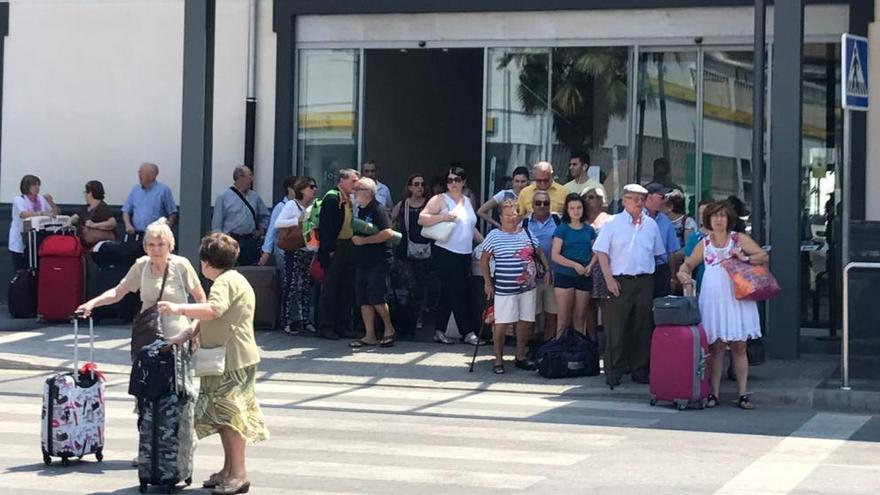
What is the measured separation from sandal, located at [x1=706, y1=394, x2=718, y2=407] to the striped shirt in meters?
2.41

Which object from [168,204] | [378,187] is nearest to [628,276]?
[378,187]

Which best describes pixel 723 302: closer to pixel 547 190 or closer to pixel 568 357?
pixel 568 357

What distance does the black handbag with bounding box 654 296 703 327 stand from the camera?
13336mm

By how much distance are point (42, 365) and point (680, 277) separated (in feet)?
22.0

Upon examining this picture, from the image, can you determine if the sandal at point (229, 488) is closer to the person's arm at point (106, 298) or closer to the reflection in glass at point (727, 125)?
the person's arm at point (106, 298)

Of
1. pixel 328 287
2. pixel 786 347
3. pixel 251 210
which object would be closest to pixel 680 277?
pixel 786 347

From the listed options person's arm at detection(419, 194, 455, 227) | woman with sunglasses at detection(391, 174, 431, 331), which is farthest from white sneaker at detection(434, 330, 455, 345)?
person's arm at detection(419, 194, 455, 227)

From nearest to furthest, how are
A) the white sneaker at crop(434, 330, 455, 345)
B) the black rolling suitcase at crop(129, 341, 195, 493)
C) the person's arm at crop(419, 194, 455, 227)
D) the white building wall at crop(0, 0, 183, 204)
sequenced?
the black rolling suitcase at crop(129, 341, 195, 493)
the person's arm at crop(419, 194, 455, 227)
the white sneaker at crop(434, 330, 455, 345)
the white building wall at crop(0, 0, 183, 204)

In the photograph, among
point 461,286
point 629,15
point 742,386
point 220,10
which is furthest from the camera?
point 220,10

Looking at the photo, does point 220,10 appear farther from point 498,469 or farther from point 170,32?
point 498,469

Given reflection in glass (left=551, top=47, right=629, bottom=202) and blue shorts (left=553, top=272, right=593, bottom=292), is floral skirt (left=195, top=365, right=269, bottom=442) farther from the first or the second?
reflection in glass (left=551, top=47, right=629, bottom=202)

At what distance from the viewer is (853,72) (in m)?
14.0

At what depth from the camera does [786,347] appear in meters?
15.7

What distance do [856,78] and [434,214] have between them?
4.88 m
